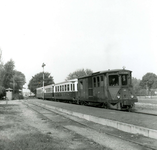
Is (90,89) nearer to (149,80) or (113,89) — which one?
(113,89)

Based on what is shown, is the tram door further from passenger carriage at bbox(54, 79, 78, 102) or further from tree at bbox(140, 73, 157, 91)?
tree at bbox(140, 73, 157, 91)

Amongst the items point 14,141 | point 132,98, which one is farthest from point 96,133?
point 132,98

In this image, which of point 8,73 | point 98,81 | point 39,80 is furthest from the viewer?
point 39,80

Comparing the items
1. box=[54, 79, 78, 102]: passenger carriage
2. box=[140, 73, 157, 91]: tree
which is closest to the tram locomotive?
box=[54, 79, 78, 102]: passenger carriage

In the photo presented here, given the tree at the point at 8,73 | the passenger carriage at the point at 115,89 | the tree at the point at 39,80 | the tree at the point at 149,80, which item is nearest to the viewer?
the passenger carriage at the point at 115,89

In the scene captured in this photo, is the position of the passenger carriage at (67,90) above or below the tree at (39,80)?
below

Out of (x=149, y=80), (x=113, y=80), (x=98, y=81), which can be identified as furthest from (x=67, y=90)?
(x=149, y=80)

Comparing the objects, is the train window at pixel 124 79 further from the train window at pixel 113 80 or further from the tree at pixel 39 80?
the tree at pixel 39 80

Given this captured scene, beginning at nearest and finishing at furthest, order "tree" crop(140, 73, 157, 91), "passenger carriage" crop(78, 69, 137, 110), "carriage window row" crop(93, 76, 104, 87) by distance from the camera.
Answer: "passenger carriage" crop(78, 69, 137, 110) → "carriage window row" crop(93, 76, 104, 87) → "tree" crop(140, 73, 157, 91)

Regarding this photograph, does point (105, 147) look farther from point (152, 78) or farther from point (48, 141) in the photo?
point (152, 78)

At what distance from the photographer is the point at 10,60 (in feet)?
203

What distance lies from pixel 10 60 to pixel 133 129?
58264 mm

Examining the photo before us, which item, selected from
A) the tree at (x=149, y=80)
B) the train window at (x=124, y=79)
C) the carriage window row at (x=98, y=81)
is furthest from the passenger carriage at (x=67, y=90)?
the tree at (x=149, y=80)

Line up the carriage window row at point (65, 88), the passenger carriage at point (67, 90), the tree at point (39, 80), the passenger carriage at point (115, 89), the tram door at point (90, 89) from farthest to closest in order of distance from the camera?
1. the tree at point (39, 80)
2. the carriage window row at point (65, 88)
3. the passenger carriage at point (67, 90)
4. the tram door at point (90, 89)
5. the passenger carriage at point (115, 89)
